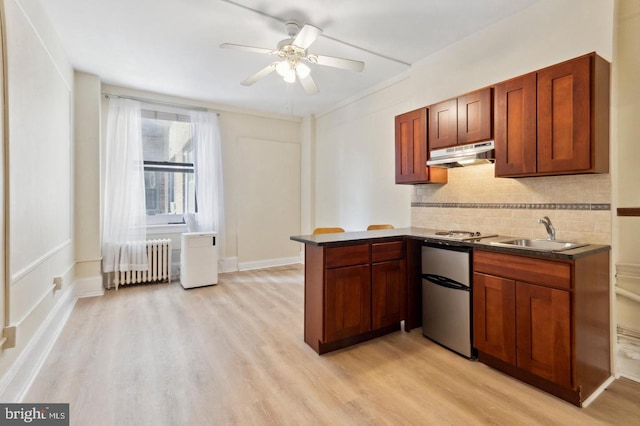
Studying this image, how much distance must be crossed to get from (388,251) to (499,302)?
Result: 958mm

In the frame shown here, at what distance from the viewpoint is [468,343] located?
2.44 m

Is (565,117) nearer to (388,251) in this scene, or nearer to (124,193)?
(388,251)

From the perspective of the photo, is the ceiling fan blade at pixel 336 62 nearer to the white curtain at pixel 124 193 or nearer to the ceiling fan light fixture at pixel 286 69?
the ceiling fan light fixture at pixel 286 69

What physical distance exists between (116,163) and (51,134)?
1.63m

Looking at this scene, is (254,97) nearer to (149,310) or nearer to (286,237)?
(286,237)

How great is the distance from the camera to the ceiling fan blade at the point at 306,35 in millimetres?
2274

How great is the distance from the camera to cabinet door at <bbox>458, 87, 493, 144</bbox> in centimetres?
265

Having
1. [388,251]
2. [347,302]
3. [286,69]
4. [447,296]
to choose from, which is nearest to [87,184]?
[286,69]

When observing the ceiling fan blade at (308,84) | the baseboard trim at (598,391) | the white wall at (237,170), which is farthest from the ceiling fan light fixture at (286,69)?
the baseboard trim at (598,391)

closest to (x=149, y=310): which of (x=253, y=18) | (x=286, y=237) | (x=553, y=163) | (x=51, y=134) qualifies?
(x=51, y=134)

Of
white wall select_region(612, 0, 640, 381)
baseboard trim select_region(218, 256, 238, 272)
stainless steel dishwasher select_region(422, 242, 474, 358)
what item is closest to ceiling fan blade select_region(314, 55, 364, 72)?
stainless steel dishwasher select_region(422, 242, 474, 358)

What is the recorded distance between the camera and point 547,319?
1964mm

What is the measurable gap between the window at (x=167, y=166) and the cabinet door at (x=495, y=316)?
451cm

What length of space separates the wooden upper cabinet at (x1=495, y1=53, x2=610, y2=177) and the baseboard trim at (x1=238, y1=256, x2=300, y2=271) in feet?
14.3
